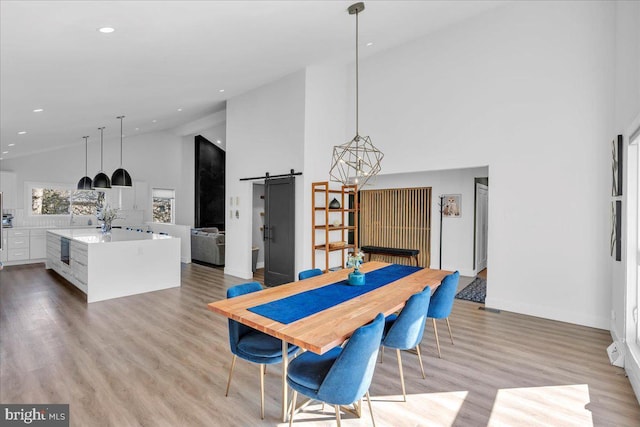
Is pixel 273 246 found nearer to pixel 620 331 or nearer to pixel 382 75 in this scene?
pixel 382 75

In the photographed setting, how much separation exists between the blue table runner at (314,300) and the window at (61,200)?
9.33m

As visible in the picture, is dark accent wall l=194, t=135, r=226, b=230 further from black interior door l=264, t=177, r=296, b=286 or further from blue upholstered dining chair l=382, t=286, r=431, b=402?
blue upholstered dining chair l=382, t=286, r=431, b=402

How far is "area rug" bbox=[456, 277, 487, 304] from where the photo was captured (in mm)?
5304

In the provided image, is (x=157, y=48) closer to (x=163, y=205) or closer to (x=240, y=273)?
(x=240, y=273)

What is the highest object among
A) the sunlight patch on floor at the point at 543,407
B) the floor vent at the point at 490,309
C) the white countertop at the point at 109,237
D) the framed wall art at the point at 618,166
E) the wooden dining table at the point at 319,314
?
the framed wall art at the point at 618,166

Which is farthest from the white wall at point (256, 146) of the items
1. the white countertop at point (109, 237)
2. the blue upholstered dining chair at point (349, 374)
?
the blue upholstered dining chair at point (349, 374)

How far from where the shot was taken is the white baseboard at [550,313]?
4.07 meters

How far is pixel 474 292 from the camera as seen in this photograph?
18.5 feet

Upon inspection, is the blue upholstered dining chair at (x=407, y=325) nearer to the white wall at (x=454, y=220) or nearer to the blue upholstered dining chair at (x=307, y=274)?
the blue upholstered dining chair at (x=307, y=274)

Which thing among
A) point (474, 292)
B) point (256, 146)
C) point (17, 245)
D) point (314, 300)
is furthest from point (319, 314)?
point (17, 245)

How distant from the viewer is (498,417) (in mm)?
2287

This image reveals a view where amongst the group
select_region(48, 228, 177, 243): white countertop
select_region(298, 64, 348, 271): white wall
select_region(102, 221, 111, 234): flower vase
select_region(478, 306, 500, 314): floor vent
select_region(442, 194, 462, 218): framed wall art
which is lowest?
select_region(478, 306, 500, 314): floor vent

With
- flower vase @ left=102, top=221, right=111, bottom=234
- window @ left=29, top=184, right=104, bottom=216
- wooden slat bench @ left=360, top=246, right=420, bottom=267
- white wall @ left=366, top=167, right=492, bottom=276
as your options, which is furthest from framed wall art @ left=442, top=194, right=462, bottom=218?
window @ left=29, top=184, right=104, bottom=216

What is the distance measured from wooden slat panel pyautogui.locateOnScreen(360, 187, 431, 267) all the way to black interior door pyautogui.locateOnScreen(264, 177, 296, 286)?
271 cm
